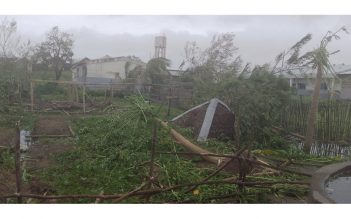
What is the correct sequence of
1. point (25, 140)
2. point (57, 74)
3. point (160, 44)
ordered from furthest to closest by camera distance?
point (57, 74) < point (160, 44) < point (25, 140)

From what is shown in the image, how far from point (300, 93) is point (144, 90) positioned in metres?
6.27

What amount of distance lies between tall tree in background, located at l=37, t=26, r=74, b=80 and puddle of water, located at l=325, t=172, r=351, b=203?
13.4 m

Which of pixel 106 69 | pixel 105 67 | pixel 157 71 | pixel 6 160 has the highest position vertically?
pixel 105 67

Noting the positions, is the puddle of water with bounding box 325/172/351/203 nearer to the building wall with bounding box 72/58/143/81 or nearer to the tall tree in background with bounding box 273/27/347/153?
the tall tree in background with bounding box 273/27/347/153

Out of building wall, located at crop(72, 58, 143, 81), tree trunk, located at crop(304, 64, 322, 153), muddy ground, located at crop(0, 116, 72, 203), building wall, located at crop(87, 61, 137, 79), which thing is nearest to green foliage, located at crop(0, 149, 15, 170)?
muddy ground, located at crop(0, 116, 72, 203)

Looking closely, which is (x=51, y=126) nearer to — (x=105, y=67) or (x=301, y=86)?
(x=301, y=86)

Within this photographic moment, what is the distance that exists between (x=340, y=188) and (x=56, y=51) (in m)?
15.1

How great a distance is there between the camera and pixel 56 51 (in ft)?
56.2

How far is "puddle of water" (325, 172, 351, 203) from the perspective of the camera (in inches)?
173

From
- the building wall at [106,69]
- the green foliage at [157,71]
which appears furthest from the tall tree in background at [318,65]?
the building wall at [106,69]

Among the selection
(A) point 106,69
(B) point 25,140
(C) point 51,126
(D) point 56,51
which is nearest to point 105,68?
(A) point 106,69

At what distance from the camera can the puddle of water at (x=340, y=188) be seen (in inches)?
173

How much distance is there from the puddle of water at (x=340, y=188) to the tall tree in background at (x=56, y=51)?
13.4m

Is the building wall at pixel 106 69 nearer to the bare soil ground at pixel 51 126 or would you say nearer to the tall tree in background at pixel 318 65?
the bare soil ground at pixel 51 126
